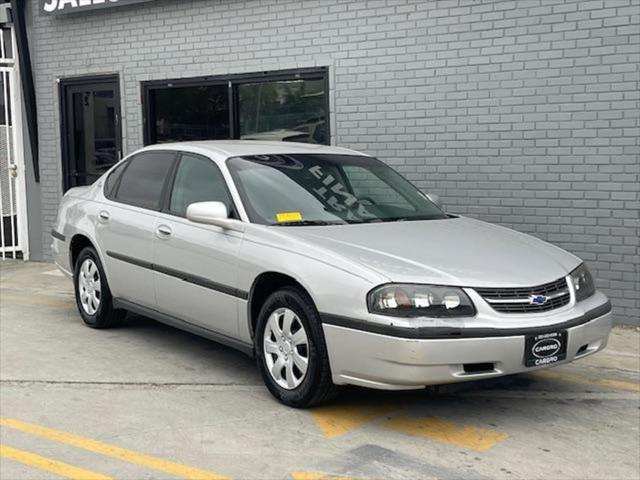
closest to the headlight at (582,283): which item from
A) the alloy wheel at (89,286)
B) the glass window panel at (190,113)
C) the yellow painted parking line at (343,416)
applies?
the yellow painted parking line at (343,416)

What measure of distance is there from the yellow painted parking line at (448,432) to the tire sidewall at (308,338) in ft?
1.66

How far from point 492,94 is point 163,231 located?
3689mm

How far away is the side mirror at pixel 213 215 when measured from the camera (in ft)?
18.0

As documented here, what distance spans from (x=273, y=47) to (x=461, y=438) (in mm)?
6010

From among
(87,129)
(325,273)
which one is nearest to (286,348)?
(325,273)

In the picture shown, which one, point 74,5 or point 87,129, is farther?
point 87,129

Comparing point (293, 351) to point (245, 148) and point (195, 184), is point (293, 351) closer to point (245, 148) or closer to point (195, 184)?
point (195, 184)

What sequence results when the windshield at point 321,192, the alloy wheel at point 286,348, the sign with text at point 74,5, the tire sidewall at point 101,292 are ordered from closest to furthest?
1. the alloy wheel at point 286,348
2. the windshield at point 321,192
3. the tire sidewall at point 101,292
4. the sign with text at point 74,5

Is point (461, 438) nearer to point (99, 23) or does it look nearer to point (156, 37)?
point (156, 37)

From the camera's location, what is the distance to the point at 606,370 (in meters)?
6.24

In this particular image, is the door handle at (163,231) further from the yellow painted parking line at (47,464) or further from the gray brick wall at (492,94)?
the gray brick wall at (492,94)

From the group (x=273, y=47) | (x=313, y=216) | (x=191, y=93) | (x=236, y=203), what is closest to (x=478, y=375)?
(x=313, y=216)

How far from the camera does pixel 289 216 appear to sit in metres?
5.55

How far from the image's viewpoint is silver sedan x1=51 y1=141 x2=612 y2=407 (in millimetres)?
4570
